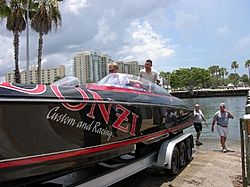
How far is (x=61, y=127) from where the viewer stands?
Result: 3.19m

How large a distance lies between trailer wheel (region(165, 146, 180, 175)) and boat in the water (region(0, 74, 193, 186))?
158 cm

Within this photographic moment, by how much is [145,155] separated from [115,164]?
73cm

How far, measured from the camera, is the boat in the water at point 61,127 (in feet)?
9.14

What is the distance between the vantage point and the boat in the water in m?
2.79

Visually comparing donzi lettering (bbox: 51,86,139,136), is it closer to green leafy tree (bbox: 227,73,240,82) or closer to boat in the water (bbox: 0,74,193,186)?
boat in the water (bbox: 0,74,193,186)

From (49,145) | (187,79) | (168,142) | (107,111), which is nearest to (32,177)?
(49,145)

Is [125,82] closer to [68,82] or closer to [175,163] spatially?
[68,82]

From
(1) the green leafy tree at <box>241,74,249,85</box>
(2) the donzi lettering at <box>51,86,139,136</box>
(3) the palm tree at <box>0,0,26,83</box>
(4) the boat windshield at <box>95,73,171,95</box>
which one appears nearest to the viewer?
(2) the donzi lettering at <box>51,86,139,136</box>

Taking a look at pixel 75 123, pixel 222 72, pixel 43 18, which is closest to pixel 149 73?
pixel 75 123

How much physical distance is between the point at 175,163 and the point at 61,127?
12.4 ft

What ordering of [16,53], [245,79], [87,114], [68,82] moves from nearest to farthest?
[87,114] < [68,82] < [16,53] < [245,79]

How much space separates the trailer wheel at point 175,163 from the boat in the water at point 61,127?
1576 millimetres

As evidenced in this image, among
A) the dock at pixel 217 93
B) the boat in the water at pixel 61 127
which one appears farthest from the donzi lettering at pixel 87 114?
the dock at pixel 217 93

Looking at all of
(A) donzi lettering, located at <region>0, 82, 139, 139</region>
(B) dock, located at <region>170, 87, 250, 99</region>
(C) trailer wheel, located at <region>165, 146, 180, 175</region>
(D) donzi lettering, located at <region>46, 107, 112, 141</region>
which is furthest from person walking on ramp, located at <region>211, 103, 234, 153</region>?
(B) dock, located at <region>170, 87, 250, 99</region>
